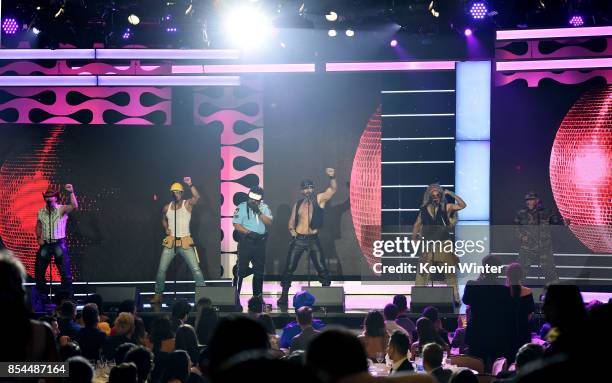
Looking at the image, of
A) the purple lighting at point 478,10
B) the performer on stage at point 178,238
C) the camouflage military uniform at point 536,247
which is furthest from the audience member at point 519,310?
the performer on stage at point 178,238

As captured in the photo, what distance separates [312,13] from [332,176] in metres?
2.70

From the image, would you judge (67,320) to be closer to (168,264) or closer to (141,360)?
(141,360)

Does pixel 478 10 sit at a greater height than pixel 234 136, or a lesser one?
greater

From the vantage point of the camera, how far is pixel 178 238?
1460cm

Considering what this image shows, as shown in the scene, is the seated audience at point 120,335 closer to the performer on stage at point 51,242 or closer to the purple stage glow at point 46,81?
the performer on stage at point 51,242

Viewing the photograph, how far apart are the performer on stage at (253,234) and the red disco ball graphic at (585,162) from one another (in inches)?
212

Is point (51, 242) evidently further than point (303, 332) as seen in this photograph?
Yes

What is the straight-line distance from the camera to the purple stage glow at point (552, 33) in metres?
15.2

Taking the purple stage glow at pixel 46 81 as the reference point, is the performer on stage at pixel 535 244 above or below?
below

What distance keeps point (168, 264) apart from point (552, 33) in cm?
739

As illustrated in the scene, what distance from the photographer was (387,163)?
53.5 feet

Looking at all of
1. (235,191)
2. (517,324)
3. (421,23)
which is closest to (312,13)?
(421,23)

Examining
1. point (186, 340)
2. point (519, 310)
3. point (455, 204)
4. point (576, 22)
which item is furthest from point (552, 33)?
point (186, 340)

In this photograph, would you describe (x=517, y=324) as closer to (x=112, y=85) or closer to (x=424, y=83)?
(x=424, y=83)
